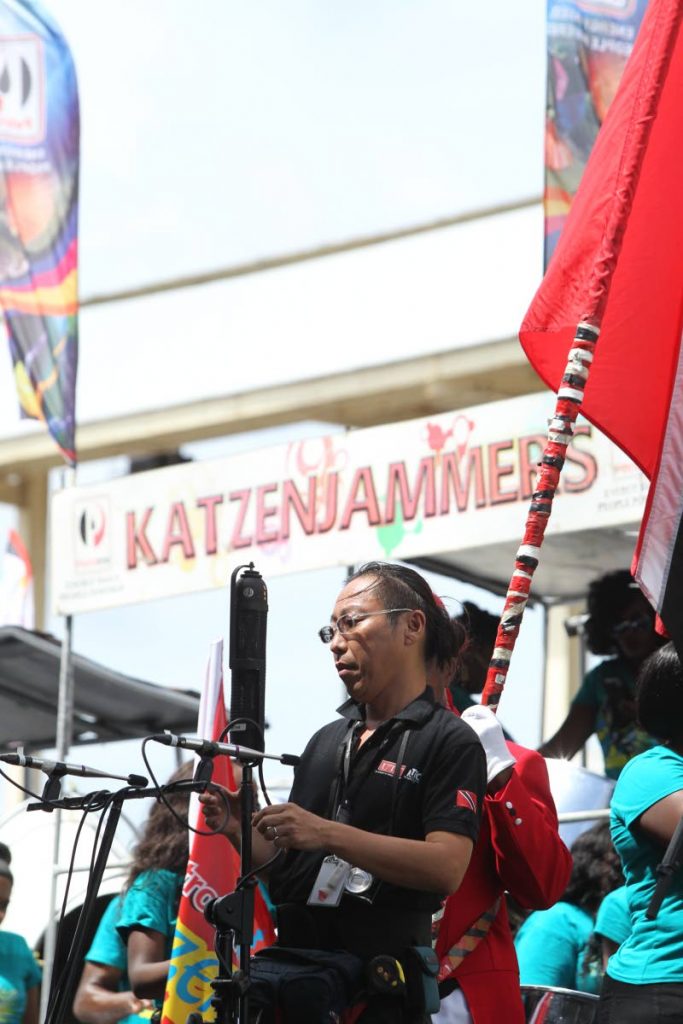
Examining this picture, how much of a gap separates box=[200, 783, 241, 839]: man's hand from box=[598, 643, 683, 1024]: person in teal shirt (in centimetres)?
97

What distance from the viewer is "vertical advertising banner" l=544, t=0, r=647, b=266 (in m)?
8.16

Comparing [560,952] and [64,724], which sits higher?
[560,952]

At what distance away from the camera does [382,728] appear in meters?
4.05

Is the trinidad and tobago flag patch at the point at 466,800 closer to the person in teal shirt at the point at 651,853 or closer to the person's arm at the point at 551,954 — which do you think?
the person in teal shirt at the point at 651,853

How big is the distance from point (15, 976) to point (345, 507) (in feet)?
8.08

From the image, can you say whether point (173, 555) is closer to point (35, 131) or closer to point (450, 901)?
point (35, 131)

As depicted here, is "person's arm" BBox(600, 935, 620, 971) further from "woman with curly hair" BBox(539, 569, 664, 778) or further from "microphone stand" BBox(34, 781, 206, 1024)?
"microphone stand" BBox(34, 781, 206, 1024)

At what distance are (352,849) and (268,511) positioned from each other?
485 cm

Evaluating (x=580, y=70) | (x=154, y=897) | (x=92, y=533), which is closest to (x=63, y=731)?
(x=92, y=533)

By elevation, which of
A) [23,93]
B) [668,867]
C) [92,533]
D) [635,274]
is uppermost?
[635,274]

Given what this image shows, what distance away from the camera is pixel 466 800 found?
387 cm

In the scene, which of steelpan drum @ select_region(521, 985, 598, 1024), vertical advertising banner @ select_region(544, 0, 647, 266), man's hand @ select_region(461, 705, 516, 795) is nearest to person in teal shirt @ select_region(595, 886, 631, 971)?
steelpan drum @ select_region(521, 985, 598, 1024)

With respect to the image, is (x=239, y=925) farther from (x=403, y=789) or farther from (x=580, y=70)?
(x=580, y=70)

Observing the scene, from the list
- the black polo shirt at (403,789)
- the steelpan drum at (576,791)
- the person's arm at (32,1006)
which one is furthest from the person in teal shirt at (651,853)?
the person's arm at (32,1006)
